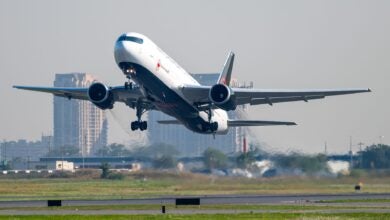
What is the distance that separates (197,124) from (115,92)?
22.0 ft

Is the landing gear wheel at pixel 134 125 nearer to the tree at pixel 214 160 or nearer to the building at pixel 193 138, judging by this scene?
the building at pixel 193 138

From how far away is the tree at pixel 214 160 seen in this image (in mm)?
86188

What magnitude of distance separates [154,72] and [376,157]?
83.1 ft

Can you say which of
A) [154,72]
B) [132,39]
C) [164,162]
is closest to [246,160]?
[164,162]

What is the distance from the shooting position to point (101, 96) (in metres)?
74.1

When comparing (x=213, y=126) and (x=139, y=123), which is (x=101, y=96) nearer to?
(x=139, y=123)

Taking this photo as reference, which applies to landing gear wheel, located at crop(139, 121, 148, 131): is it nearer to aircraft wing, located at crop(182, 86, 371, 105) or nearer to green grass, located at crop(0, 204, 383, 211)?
aircraft wing, located at crop(182, 86, 371, 105)

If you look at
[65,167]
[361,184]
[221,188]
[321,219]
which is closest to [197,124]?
[221,188]

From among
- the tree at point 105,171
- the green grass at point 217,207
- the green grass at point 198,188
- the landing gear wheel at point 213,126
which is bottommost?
the green grass at point 217,207

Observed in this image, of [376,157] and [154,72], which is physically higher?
[154,72]

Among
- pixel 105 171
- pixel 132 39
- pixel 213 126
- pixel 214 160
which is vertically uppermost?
pixel 132 39

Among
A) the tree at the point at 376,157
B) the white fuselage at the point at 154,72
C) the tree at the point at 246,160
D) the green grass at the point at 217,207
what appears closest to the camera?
the green grass at the point at 217,207

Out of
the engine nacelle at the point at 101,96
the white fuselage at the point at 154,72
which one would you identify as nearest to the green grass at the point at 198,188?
the engine nacelle at the point at 101,96

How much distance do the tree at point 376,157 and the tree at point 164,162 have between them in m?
15.3
